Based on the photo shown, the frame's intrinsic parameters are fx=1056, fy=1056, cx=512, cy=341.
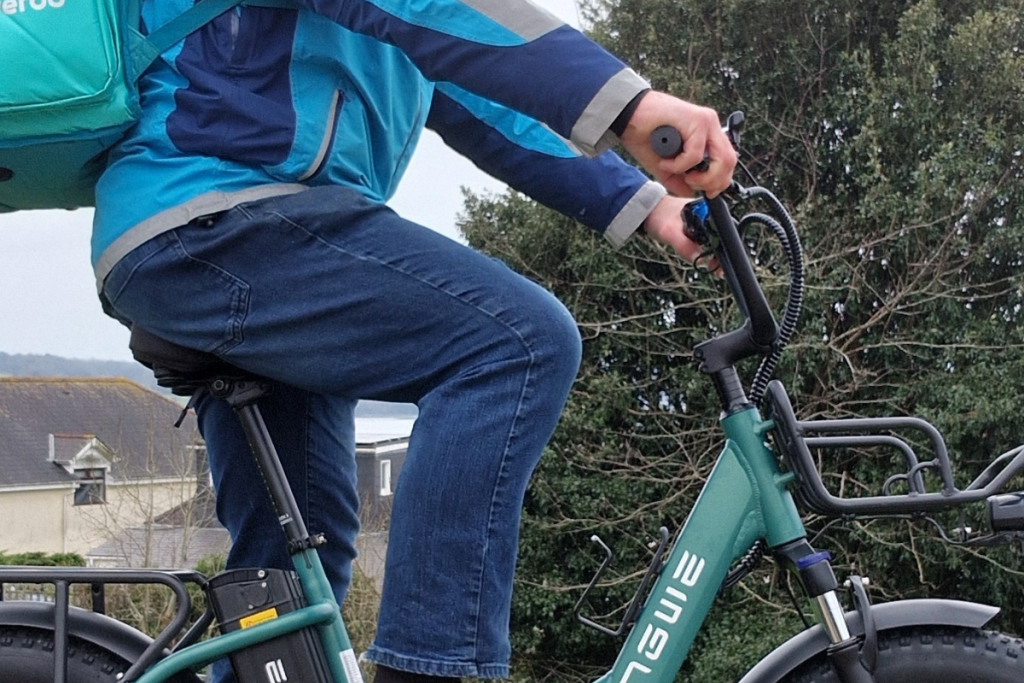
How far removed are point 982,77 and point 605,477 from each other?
4071 millimetres

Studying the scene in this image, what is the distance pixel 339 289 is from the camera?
4.16ft

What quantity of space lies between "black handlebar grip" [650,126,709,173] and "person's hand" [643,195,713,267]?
1.27 ft

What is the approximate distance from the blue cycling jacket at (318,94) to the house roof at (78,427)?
9731 mm

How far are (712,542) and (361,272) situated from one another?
0.57 meters

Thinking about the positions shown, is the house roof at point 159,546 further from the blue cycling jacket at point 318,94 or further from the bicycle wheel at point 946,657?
the bicycle wheel at point 946,657

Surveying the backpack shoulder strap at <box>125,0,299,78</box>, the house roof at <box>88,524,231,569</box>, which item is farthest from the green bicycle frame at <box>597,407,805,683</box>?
the house roof at <box>88,524,231,569</box>

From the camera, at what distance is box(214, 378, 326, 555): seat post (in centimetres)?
135

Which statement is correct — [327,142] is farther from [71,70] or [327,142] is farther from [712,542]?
[712,542]

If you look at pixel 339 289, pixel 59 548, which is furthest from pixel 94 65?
pixel 59 548

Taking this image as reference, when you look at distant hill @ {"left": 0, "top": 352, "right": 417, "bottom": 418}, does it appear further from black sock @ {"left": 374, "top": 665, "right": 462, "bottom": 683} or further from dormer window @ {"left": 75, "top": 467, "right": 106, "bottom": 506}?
dormer window @ {"left": 75, "top": 467, "right": 106, "bottom": 506}

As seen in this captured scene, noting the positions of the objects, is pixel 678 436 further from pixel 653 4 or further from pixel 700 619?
pixel 700 619

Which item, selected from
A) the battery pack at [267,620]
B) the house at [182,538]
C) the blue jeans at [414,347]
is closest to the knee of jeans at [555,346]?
the blue jeans at [414,347]

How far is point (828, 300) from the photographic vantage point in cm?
773

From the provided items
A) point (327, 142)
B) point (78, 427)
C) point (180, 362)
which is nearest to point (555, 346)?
point (327, 142)
